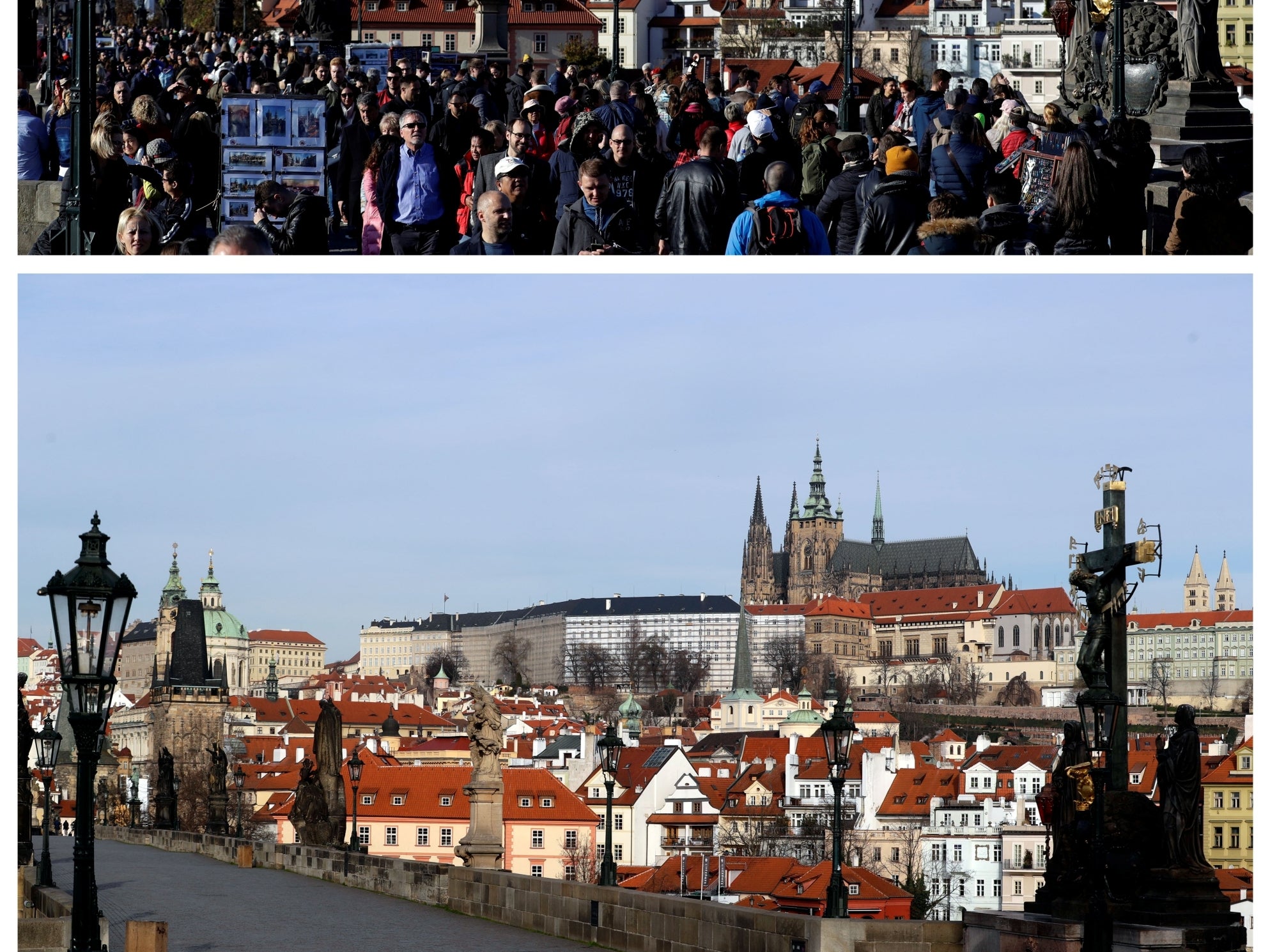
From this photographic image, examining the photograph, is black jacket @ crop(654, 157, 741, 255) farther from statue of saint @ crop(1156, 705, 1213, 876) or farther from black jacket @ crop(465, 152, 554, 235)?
statue of saint @ crop(1156, 705, 1213, 876)

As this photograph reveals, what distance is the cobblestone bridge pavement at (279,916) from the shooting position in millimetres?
10734

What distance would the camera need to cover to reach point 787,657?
113m

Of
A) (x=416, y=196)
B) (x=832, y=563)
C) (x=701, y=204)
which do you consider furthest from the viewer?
(x=832, y=563)

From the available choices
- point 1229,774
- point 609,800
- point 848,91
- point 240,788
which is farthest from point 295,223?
point 240,788

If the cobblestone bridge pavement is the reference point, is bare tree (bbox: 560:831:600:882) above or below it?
below

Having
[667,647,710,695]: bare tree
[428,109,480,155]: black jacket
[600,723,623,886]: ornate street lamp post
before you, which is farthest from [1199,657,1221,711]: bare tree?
[428,109,480,155]: black jacket

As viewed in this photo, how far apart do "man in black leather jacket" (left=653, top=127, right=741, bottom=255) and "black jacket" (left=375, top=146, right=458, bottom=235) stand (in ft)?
4.35

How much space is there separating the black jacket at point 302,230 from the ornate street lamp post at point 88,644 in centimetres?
269

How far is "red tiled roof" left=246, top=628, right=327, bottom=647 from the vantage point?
98.8 metres

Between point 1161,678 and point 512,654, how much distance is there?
3865cm

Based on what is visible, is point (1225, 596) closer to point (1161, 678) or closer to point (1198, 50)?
point (1161, 678)
